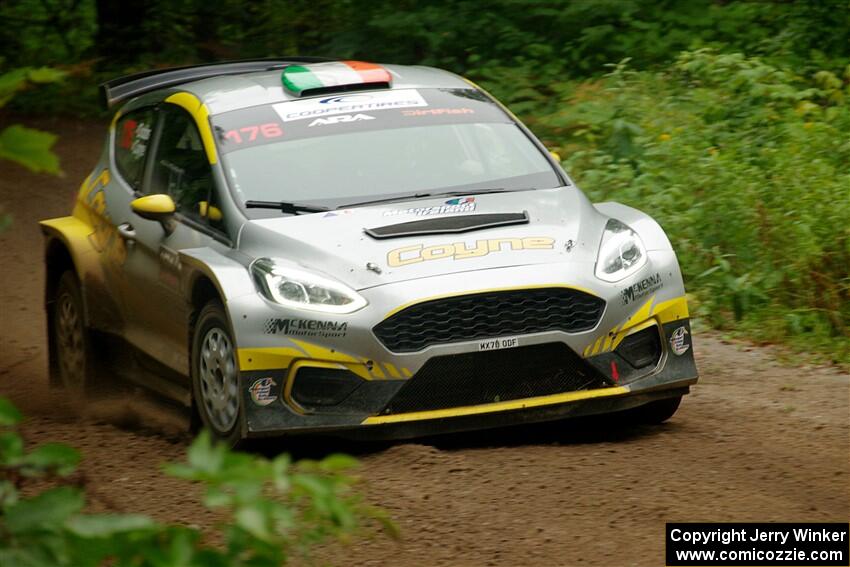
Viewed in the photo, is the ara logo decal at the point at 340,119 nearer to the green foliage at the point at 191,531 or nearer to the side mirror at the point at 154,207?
the side mirror at the point at 154,207

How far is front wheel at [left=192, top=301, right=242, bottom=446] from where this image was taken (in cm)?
580

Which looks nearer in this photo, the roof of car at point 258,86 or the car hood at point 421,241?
the car hood at point 421,241

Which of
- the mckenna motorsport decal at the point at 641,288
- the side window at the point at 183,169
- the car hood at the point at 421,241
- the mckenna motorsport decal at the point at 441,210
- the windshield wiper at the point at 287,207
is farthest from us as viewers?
the side window at the point at 183,169

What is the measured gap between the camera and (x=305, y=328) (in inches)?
222

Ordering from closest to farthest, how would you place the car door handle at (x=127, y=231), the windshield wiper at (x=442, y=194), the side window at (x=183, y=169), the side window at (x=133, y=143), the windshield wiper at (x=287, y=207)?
the windshield wiper at (x=287, y=207)
the windshield wiper at (x=442, y=194)
the side window at (x=183, y=169)
the car door handle at (x=127, y=231)
the side window at (x=133, y=143)

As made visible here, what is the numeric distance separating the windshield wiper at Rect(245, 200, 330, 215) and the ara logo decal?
682mm

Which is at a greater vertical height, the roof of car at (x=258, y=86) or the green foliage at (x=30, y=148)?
the green foliage at (x=30, y=148)

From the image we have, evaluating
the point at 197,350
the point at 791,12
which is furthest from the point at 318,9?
the point at 197,350

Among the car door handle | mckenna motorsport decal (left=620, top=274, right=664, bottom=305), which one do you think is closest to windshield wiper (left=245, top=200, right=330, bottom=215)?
the car door handle

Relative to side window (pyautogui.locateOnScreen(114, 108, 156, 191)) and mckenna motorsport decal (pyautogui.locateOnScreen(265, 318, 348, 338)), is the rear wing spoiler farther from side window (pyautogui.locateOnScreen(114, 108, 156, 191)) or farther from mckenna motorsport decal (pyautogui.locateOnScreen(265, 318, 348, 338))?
mckenna motorsport decal (pyautogui.locateOnScreen(265, 318, 348, 338))

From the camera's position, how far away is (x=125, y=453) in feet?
20.0

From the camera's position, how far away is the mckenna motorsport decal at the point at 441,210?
20.6ft

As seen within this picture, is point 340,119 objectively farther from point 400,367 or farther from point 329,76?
point 400,367

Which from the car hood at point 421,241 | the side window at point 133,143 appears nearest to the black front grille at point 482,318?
the car hood at point 421,241
